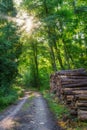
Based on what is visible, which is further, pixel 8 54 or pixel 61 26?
pixel 61 26

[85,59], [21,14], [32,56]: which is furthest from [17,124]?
[32,56]

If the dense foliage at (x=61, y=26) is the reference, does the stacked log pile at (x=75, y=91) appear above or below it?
below

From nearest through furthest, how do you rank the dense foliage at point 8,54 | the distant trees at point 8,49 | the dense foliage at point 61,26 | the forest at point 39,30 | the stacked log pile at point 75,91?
the stacked log pile at point 75,91 → the dense foliage at point 8,54 → the distant trees at point 8,49 → the forest at point 39,30 → the dense foliage at point 61,26

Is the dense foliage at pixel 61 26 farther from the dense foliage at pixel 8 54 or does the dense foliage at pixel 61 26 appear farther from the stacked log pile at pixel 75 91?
the stacked log pile at pixel 75 91

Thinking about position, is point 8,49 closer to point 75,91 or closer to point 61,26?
point 61,26

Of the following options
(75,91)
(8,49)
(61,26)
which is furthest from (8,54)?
(75,91)

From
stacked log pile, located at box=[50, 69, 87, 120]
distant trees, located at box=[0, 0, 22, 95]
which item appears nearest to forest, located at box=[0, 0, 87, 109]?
distant trees, located at box=[0, 0, 22, 95]

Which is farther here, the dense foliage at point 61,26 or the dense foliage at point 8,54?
the dense foliage at point 61,26

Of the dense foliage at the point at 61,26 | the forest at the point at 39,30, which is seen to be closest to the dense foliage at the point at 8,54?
the forest at the point at 39,30

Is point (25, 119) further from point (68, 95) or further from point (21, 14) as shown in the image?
point (21, 14)

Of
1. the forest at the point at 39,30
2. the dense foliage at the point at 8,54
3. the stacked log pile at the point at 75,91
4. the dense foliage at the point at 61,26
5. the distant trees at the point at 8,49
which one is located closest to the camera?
the stacked log pile at the point at 75,91

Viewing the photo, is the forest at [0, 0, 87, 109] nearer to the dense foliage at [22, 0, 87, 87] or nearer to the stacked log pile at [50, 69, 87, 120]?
the dense foliage at [22, 0, 87, 87]

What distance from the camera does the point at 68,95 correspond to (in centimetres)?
1554

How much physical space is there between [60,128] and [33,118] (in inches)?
121
